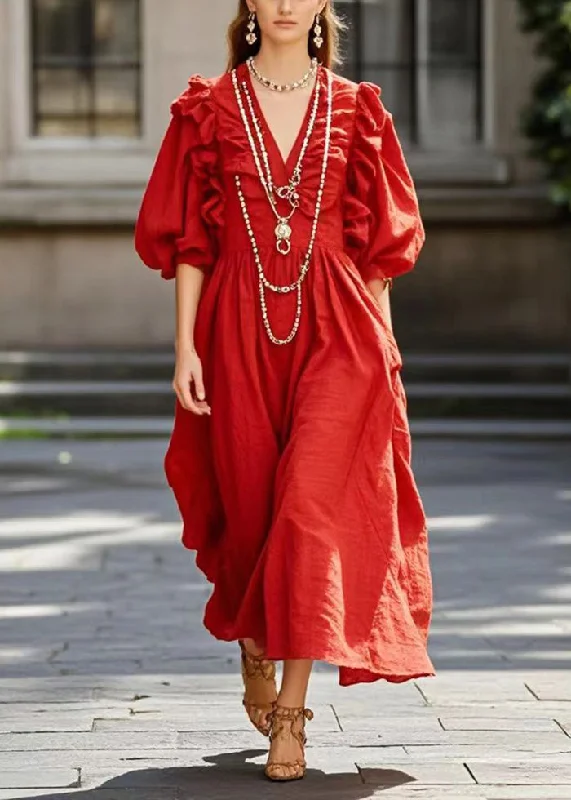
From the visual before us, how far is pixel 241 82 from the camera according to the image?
4.90 m

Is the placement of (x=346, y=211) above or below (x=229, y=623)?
above

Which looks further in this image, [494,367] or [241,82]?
[494,367]

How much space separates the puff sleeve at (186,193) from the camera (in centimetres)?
485

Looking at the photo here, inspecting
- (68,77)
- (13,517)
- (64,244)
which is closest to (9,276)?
(64,244)

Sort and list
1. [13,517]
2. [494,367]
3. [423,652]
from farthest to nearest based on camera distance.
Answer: [494,367] < [13,517] < [423,652]

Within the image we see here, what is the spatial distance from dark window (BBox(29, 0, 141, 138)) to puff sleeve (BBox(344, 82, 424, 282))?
11.2 m

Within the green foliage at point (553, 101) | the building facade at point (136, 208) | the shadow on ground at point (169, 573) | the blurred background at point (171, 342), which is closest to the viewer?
the shadow on ground at point (169, 573)

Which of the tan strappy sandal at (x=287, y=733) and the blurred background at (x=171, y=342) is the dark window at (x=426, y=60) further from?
the tan strappy sandal at (x=287, y=733)

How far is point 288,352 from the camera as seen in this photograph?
479 cm

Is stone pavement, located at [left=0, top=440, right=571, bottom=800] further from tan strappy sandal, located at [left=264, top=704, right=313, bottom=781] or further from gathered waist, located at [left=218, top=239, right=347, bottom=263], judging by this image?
gathered waist, located at [left=218, top=239, right=347, bottom=263]

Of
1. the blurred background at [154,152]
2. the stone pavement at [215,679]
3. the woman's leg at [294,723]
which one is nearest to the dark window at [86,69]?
the blurred background at [154,152]

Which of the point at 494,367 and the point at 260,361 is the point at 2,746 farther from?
the point at 494,367

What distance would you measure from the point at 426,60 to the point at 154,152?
2.27m

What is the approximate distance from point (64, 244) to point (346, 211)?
428 inches
